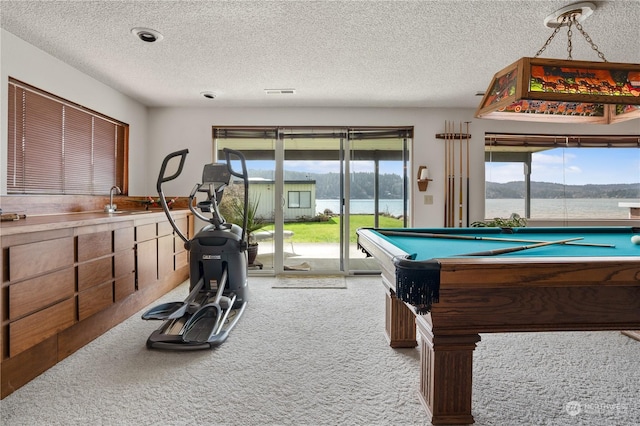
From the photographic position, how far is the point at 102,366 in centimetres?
216

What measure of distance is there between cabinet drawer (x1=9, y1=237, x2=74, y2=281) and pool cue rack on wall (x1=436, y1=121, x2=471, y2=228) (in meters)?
4.23

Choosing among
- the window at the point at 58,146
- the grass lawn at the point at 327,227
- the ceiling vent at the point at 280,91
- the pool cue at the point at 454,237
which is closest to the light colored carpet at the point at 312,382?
the pool cue at the point at 454,237

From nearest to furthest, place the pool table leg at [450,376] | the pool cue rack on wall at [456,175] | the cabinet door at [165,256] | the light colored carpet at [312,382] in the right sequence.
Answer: the pool table leg at [450,376], the light colored carpet at [312,382], the cabinet door at [165,256], the pool cue rack on wall at [456,175]

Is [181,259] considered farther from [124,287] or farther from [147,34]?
[147,34]

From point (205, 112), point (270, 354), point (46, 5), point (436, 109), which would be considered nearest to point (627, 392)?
point (270, 354)

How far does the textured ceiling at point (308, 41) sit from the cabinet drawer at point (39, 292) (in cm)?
176

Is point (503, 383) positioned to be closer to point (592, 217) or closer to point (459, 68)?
point (459, 68)

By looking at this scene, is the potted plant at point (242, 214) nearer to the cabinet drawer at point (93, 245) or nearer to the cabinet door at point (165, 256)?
the cabinet door at point (165, 256)

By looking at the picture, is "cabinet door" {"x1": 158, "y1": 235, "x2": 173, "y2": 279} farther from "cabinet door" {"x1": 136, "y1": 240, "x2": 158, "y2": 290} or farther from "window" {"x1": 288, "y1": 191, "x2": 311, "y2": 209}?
"window" {"x1": 288, "y1": 191, "x2": 311, "y2": 209}

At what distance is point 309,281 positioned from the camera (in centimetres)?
442

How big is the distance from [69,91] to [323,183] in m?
3.04

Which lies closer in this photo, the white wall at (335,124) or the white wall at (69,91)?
the white wall at (69,91)

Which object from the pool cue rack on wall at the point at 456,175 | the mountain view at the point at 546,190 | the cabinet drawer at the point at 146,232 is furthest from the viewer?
the mountain view at the point at 546,190

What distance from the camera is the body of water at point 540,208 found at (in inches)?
196
